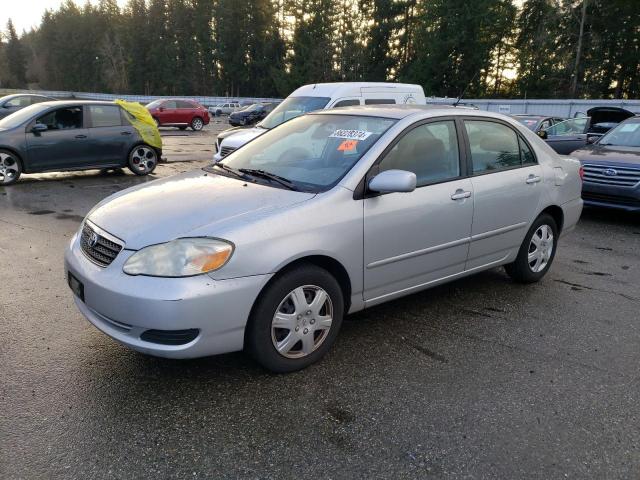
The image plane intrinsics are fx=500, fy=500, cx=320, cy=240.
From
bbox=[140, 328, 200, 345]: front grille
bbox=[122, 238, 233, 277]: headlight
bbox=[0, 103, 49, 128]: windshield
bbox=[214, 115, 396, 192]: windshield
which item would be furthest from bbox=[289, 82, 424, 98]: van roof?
bbox=[140, 328, 200, 345]: front grille

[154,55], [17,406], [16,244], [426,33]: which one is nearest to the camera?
[17,406]

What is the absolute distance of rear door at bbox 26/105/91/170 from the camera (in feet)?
30.8

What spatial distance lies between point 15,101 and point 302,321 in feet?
57.1

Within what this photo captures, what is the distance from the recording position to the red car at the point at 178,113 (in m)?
26.6

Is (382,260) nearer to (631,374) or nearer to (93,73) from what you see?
(631,374)

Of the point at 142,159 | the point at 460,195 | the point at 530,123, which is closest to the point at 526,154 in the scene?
the point at 460,195

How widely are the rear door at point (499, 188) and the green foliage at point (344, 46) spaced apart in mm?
20834

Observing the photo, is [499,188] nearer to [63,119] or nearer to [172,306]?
[172,306]

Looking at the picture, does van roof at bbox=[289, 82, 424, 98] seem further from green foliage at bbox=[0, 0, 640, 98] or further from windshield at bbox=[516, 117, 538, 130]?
green foliage at bbox=[0, 0, 640, 98]

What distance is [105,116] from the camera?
33.8 feet

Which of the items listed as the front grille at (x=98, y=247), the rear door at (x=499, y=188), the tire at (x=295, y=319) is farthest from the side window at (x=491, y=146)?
the front grille at (x=98, y=247)

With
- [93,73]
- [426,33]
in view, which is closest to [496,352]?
[426,33]

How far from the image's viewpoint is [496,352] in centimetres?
348

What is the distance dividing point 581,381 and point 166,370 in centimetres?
261
